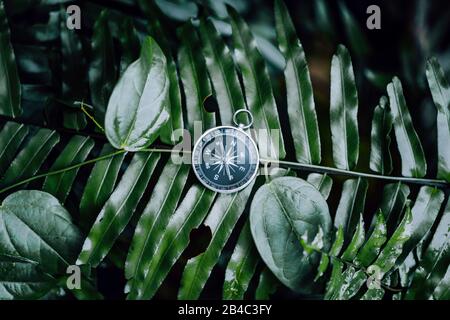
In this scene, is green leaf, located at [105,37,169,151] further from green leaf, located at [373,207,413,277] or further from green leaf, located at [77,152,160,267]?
green leaf, located at [373,207,413,277]

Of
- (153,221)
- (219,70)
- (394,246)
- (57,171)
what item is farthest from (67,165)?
(394,246)

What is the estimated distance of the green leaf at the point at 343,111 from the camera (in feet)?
2.62

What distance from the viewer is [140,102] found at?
2.35ft

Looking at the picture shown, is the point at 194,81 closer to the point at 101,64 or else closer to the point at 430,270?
the point at 101,64

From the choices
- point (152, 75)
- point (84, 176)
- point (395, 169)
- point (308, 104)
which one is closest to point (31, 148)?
point (84, 176)

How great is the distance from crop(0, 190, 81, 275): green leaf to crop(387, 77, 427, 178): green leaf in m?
0.52

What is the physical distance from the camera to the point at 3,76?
2.71 feet

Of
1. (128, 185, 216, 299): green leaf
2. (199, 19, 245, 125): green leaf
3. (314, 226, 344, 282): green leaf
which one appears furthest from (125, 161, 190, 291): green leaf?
(314, 226, 344, 282): green leaf

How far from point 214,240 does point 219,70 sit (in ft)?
0.87

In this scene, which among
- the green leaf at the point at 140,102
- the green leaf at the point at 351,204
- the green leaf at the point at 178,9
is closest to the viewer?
the green leaf at the point at 140,102

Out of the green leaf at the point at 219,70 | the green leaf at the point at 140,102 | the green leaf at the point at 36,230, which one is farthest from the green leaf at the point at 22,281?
the green leaf at the point at 219,70

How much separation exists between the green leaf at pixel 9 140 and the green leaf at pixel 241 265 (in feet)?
1.27

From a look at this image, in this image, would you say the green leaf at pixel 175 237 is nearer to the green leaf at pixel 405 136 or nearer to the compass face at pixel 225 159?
the compass face at pixel 225 159

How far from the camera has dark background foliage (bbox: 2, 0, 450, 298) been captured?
A: 89cm
